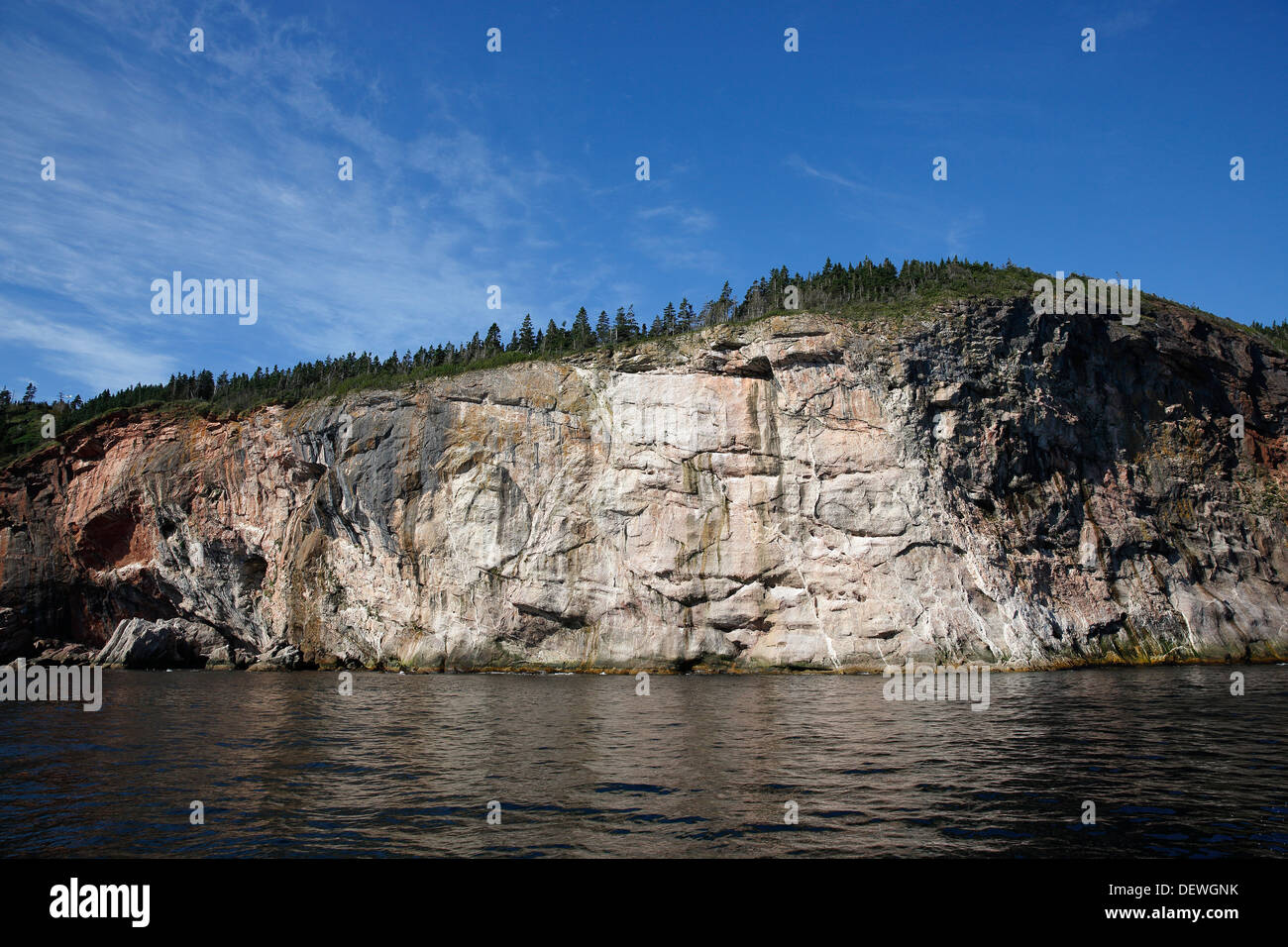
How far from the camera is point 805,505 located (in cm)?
5497
